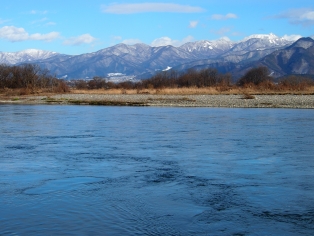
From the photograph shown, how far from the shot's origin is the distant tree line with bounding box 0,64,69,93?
62.4 meters

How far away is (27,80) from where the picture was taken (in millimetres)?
62688

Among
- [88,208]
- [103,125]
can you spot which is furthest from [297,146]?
[103,125]

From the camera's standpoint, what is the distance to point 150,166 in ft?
36.0

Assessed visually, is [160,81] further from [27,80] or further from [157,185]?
[157,185]

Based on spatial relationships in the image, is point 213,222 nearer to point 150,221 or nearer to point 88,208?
point 150,221

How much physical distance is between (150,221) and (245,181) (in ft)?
10.5

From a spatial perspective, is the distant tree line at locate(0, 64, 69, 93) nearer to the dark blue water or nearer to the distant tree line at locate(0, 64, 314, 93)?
the distant tree line at locate(0, 64, 314, 93)

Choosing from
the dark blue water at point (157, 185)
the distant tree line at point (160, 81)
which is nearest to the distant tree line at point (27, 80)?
the distant tree line at point (160, 81)

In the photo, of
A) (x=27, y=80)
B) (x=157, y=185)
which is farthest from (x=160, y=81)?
(x=157, y=185)

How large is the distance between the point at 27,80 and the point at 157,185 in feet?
187

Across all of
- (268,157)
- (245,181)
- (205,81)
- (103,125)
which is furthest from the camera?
(205,81)

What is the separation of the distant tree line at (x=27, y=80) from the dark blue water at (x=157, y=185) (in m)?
47.6

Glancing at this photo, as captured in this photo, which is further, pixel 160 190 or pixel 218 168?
pixel 218 168

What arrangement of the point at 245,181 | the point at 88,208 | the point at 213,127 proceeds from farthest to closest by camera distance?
the point at 213,127
the point at 245,181
the point at 88,208
